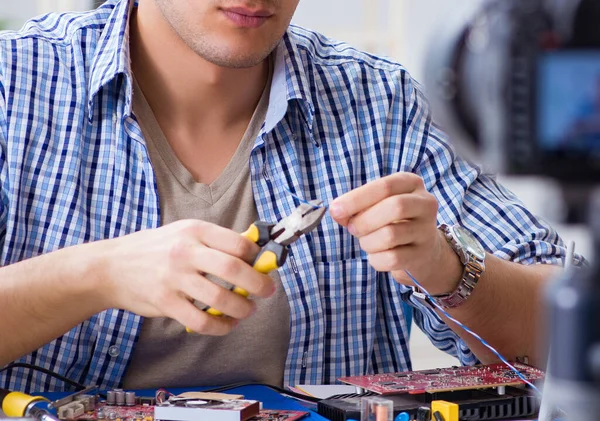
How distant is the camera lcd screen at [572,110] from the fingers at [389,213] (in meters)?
0.68

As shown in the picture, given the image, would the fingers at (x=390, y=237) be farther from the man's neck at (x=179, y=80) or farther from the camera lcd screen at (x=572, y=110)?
the camera lcd screen at (x=572, y=110)

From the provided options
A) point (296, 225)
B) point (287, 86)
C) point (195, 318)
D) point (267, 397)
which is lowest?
point (267, 397)

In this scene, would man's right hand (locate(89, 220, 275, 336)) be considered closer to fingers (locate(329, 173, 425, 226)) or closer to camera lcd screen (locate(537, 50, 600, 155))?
fingers (locate(329, 173, 425, 226))

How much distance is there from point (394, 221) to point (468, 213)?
0.43 m

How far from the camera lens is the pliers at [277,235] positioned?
926 millimetres

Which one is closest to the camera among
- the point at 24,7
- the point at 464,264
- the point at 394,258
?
the point at 394,258

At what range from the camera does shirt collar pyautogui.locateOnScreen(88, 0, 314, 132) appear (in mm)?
1390

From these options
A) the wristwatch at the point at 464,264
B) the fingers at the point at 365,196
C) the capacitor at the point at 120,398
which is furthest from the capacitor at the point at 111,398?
the wristwatch at the point at 464,264

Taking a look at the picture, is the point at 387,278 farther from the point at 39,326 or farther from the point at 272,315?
the point at 39,326

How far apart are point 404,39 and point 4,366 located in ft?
9.62

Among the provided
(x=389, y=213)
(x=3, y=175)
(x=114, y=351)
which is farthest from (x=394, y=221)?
(x=3, y=175)

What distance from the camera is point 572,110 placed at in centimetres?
40

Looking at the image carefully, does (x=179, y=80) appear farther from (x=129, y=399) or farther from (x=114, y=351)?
(x=129, y=399)

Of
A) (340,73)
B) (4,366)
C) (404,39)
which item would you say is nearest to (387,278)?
(340,73)
